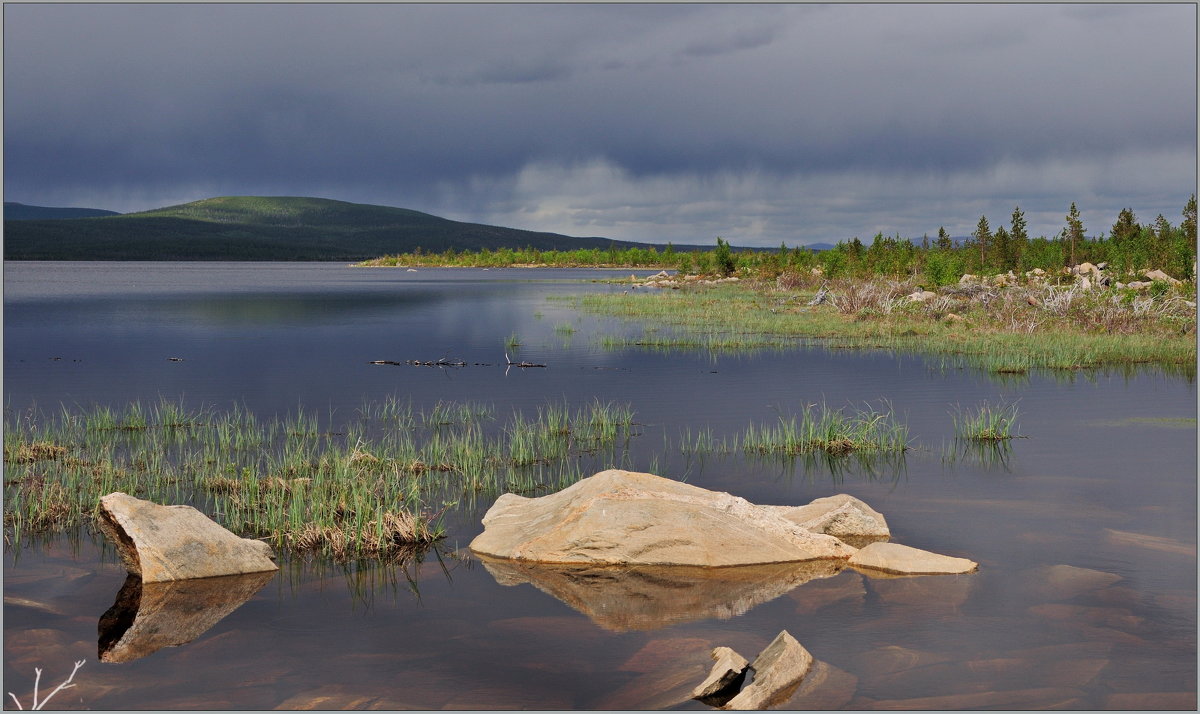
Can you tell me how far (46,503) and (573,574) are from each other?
299 inches

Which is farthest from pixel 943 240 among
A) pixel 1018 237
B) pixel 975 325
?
pixel 975 325

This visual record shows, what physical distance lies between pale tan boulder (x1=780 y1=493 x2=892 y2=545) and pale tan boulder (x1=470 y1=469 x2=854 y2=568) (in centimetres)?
52

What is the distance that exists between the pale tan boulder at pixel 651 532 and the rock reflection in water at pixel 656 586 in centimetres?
14

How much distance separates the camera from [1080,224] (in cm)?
10900

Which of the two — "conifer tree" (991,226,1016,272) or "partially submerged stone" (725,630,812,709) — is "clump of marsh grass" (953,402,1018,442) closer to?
"partially submerged stone" (725,630,812,709)

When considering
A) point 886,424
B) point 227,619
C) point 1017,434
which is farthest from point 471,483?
point 1017,434

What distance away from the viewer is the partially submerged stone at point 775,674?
25.7 ft

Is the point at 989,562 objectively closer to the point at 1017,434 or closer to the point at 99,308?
the point at 1017,434

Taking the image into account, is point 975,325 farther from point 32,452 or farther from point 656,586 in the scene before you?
point 32,452

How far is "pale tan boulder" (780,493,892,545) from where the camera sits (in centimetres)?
1259

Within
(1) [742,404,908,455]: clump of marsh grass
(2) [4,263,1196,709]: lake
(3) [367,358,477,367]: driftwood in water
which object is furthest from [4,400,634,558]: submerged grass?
(3) [367,358,477,367]: driftwood in water

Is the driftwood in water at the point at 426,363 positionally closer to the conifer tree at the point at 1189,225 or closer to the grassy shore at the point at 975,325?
the grassy shore at the point at 975,325

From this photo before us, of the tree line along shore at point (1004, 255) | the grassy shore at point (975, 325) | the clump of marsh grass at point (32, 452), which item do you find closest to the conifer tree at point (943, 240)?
the tree line along shore at point (1004, 255)

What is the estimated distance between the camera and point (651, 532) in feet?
38.6
